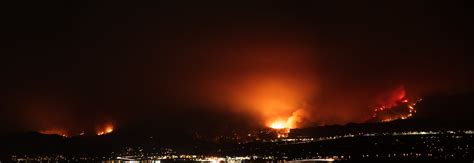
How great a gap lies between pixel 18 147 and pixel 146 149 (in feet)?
150

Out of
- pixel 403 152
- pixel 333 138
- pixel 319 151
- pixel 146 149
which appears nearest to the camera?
pixel 403 152

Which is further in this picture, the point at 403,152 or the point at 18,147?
the point at 18,147

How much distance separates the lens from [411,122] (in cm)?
15950

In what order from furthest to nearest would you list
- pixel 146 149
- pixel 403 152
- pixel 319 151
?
pixel 146 149 → pixel 319 151 → pixel 403 152

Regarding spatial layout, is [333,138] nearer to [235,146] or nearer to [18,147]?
[235,146]

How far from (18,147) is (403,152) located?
13375cm

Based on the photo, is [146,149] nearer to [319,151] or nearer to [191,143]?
[191,143]

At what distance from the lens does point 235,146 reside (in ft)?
569

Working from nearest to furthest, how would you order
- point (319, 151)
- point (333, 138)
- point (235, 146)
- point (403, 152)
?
point (403, 152), point (319, 151), point (333, 138), point (235, 146)

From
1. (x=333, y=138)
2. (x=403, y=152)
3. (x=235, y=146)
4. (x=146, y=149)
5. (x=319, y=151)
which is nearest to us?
(x=403, y=152)

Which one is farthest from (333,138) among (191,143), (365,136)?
(191,143)

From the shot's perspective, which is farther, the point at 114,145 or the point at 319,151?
the point at 114,145

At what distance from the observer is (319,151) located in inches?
5487

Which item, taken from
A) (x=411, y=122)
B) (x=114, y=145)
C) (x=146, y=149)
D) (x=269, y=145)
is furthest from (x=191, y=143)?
(x=411, y=122)
